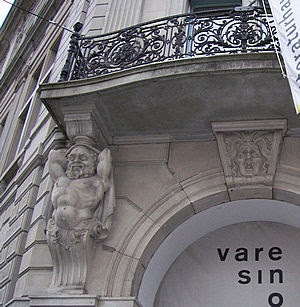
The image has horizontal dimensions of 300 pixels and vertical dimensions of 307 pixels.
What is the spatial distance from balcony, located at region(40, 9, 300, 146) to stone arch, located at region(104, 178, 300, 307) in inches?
41.8

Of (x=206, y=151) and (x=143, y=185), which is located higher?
(x=206, y=151)

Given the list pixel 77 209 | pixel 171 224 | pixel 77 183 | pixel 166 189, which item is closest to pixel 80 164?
pixel 77 183

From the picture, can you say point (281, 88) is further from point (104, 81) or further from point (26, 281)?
point (26, 281)

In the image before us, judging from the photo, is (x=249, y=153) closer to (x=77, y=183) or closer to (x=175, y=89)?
(x=175, y=89)

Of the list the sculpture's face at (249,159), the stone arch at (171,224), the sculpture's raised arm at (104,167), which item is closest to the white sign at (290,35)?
the sculpture's face at (249,159)

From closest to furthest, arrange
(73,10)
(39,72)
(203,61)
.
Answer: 1. (203,61)
2. (73,10)
3. (39,72)

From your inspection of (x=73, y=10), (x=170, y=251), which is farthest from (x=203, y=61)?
(x=73, y=10)

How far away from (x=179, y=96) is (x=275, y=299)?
11.2 feet

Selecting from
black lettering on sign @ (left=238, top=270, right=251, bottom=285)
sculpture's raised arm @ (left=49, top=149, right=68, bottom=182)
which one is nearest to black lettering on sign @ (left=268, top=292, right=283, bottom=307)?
black lettering on sign @ (left=238, top=270, right=251, bottom=285)

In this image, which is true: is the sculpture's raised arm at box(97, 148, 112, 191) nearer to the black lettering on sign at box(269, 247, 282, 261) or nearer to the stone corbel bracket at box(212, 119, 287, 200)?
the stone corbel bracket at box(212, 119, 287, 200)

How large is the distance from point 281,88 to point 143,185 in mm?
2497

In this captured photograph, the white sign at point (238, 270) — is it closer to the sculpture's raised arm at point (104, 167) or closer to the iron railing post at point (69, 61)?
the sculpture's raised arm at point (104, 167)

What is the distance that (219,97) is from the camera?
694cm

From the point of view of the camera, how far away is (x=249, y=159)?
720 centimetres
